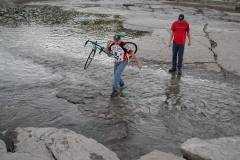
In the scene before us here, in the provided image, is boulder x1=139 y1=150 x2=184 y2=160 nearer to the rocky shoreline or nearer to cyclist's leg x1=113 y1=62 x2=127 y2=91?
the rocky shoreline

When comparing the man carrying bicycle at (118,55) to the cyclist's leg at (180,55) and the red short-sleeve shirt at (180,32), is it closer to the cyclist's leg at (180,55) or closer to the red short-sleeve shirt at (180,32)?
the cyclist's leg at (180,55)

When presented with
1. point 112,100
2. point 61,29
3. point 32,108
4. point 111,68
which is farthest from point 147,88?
point 61,29

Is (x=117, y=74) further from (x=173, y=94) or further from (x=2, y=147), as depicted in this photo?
(x=2, y=147)

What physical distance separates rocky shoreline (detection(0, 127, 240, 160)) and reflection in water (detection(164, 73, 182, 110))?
234 centimetres

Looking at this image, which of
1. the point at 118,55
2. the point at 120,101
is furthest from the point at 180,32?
the point at 120,101

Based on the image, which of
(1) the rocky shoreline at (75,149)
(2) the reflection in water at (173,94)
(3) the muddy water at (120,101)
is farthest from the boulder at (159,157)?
(2) the reflection in water at (173,94)

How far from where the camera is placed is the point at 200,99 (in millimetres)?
9227

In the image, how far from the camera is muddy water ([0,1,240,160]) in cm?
740

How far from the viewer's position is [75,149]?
6.02 m

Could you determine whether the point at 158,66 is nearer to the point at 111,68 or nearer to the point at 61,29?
the point at 111,68

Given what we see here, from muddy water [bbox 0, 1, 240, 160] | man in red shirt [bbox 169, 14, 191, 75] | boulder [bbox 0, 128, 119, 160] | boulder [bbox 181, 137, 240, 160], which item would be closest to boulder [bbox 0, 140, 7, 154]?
boulder [bbox 0, 128, 119, 160]

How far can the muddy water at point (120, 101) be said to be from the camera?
7398mm

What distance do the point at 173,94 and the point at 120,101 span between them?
1.49 metres

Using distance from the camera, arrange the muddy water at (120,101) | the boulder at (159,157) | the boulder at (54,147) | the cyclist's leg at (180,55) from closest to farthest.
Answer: the boulder at (54,147), the boulder at (159,157), the muddy water at (120,101), the cyclist's leg at (180,55)
